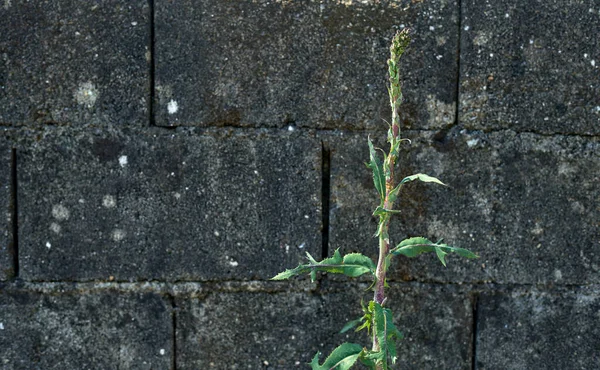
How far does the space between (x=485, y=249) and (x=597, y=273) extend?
459 millimetres

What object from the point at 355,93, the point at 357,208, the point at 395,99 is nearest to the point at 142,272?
the point at 357,208

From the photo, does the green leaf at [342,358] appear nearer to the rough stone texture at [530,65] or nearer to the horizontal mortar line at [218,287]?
the horizontal mortar line at [218,287]

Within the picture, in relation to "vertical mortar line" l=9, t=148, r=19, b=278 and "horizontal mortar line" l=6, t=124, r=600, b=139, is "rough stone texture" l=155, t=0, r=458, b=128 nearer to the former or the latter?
"horizontal mortar line" l=6, t=124, r=600, b=139

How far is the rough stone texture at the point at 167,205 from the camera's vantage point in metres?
2.86

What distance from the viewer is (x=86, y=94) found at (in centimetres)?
284

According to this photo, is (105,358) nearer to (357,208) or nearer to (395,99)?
(357,208)

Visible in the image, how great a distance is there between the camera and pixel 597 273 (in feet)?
9.61

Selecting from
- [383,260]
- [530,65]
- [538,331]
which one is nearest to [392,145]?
→ [383,260]

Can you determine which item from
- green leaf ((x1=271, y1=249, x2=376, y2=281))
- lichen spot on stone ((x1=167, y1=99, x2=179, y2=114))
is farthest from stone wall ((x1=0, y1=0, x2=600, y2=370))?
green leaf ((x1=271, y1=249, x2=376, y2=281))

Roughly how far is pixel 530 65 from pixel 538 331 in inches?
41.3

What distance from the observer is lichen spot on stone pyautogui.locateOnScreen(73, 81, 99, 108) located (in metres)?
2.84

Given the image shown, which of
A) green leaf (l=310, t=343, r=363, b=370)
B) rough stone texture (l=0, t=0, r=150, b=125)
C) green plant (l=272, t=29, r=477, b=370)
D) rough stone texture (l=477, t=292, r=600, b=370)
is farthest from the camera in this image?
rough stone texture (l=477, t=292, r=600, b=370)

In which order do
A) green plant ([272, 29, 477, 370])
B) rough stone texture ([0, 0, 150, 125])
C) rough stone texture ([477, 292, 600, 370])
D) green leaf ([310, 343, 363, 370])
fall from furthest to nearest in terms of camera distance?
1. rough stone texture ([477, 292, 600, 370])
2. rough stone texture ([0, 0, 150, 125])
3. green leaf ([310, 343, 363, 370])
4. green plant ([272, 29, 477, 370])

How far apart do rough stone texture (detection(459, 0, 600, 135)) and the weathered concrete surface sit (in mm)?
75
